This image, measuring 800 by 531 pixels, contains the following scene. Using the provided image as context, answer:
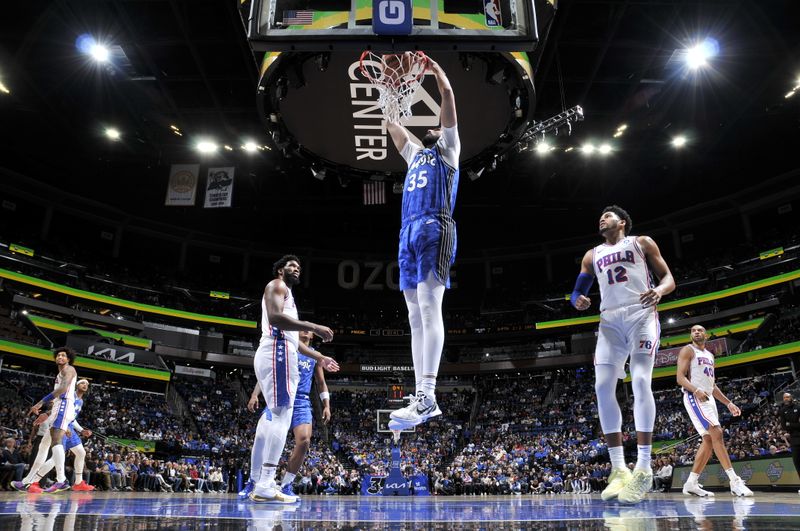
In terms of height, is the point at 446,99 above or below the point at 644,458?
above

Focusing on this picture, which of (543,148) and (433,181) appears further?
(543,148)

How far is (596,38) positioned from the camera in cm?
1741

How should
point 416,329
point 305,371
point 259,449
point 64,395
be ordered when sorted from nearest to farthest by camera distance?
point 416,329 → point 259,449 → point 305,371 → point 64,395

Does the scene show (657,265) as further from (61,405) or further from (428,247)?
(61,405)

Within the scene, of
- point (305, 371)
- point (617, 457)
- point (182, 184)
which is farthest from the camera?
point (182, 184)

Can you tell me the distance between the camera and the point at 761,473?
1147 centimetres

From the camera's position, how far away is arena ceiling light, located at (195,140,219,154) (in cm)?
2300

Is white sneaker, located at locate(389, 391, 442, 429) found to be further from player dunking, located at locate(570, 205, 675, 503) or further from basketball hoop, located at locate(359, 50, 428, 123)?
basketball hoop, located at locate(359, 50, 428, 123)

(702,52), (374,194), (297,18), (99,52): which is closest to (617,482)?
(297,18)

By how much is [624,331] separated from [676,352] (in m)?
27.7

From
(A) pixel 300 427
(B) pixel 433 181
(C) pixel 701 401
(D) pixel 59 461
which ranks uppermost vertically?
(B) pixel 433 181

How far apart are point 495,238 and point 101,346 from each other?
24952 mm

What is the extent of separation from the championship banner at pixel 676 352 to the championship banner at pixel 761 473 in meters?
17.5

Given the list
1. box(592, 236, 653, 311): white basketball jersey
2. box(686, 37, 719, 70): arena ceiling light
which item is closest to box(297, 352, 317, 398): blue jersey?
box(592, 236, 653, 311): white basketball jersey
